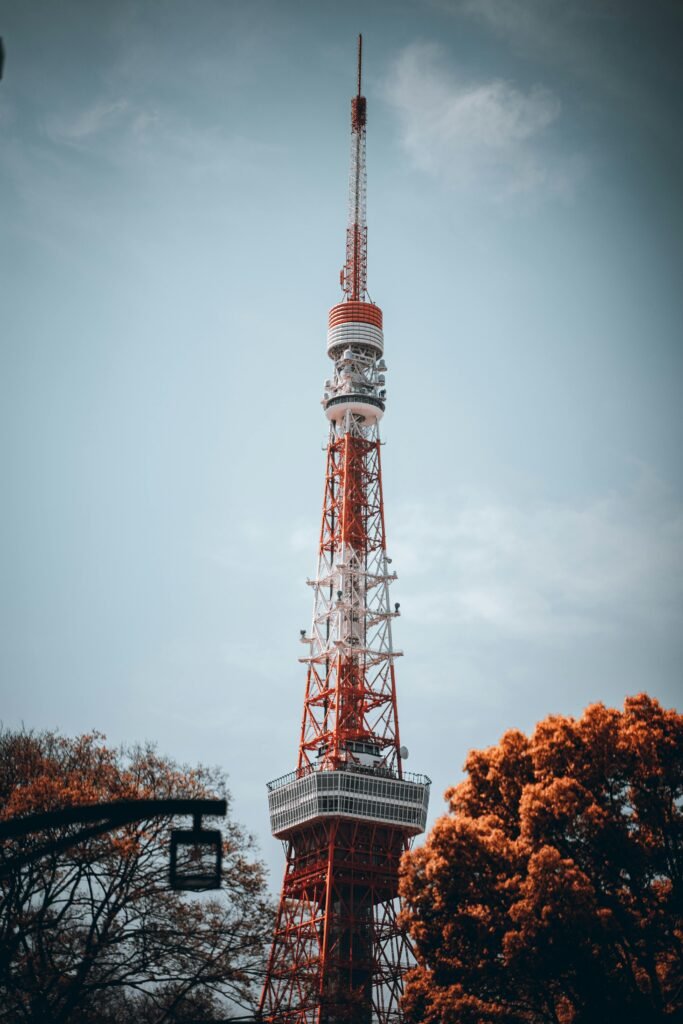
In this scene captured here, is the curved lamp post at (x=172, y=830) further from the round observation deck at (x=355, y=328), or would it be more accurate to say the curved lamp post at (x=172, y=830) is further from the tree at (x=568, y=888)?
the round observation deck at (x=355, y=328)

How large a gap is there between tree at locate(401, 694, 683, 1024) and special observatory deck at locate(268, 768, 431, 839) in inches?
1548

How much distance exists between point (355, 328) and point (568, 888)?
66909 millimetres

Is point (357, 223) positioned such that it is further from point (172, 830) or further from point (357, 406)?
point (172, 830)

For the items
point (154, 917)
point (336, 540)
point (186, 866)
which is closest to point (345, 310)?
point (336, 540)

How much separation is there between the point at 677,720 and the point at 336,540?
179ft

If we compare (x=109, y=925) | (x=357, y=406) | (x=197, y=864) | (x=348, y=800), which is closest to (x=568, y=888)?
(x=109, y=925)

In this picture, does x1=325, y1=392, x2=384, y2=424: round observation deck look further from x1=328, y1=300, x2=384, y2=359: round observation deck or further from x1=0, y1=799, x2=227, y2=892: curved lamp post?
x1=0, y1=799, x2=227, y2=892: curved lamp post

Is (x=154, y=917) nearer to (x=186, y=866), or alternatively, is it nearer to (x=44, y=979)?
(x=44, y=979)

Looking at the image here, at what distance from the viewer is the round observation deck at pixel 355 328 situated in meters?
94.7

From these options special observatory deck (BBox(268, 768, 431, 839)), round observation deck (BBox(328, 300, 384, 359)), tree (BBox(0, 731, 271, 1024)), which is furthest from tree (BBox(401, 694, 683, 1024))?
round observation deck (BBox(328, 300, 384, 359))

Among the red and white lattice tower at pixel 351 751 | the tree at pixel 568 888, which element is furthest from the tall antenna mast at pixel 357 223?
the tree at pixel 568 888

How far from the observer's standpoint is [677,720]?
36.6 meters

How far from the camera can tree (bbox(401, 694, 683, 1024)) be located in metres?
33.9

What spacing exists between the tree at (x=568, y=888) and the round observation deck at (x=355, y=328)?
6061 centimetres
